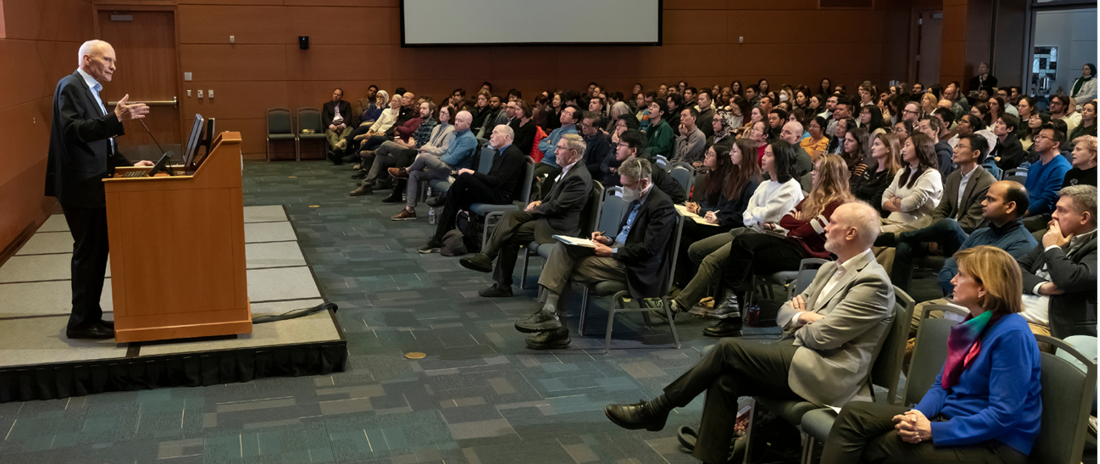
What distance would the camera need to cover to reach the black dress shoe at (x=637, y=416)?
3291mm

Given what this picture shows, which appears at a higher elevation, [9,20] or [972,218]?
[9,20]

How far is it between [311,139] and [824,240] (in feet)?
35.0

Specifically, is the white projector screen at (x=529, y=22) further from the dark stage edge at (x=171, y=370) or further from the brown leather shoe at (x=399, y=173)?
the dark stage edge at (x=171, y=370)

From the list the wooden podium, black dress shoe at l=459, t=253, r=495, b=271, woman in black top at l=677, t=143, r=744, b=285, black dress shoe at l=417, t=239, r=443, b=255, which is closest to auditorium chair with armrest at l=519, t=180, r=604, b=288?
black dress shoe at l=459, t=253, r=495, b=271

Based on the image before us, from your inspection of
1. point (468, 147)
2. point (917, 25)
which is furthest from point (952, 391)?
point (917, 25)

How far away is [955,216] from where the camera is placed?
5410mm

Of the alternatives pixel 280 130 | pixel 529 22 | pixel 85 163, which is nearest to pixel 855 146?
pixel 85 163

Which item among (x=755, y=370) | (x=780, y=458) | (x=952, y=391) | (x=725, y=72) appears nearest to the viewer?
(x=952, y=391)

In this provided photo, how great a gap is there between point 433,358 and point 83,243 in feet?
5.73

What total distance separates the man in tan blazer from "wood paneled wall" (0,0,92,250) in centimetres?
579

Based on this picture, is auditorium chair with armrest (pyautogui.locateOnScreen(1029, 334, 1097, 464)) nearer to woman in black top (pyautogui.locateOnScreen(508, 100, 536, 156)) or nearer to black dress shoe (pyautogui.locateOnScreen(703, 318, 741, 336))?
black dress shoe (pyautogui.locateOnScreen(703, 318, 741, 336))

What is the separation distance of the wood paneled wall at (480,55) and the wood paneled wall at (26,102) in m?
4.41

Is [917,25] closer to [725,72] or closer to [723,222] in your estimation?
[725,72]

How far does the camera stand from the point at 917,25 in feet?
55.4
